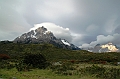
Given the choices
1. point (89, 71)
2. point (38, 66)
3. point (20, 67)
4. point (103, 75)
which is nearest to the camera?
point (103, 75)

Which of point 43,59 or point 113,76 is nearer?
point 113,76

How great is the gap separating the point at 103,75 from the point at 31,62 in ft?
72.4

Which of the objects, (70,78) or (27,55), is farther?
(27,55)

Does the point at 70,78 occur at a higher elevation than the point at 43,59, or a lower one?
lower

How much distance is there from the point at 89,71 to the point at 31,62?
690 inches

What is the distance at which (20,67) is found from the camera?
37125mm

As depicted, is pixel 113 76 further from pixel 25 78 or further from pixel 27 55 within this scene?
pixel 27 55

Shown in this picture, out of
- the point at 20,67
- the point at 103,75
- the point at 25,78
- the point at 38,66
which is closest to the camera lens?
the point at 25,78

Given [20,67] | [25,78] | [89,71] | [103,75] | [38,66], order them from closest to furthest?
[25,78]
[103,75]
[89,71]
[20,67]
[38,66]

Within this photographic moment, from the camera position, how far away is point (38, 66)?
43.6m

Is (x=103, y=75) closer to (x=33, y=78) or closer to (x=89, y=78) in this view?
(x=89, y=78)

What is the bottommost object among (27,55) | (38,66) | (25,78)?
(25,78)

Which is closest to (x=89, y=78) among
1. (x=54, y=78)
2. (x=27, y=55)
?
(x=54, y=78)

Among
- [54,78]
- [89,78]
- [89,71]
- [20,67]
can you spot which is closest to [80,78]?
[89,78]
